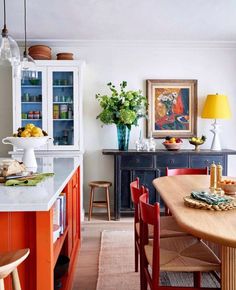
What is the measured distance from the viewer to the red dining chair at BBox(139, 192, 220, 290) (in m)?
1.73

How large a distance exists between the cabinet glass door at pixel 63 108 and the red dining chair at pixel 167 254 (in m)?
2.59

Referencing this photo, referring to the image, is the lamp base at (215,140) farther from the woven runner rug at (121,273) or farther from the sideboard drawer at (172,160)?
the woven runner rug at (121,273)

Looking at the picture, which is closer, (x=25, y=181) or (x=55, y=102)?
(x=25, y=181)

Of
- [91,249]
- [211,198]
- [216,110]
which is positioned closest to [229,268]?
[211,198]

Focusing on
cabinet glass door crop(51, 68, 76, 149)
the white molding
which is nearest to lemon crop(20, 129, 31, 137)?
cabinet glass door crop(51, 68, 76, 149)

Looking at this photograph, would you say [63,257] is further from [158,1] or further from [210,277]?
[158,1]

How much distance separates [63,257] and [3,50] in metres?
1.56

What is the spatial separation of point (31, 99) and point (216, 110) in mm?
2443

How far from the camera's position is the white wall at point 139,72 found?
4.82 m

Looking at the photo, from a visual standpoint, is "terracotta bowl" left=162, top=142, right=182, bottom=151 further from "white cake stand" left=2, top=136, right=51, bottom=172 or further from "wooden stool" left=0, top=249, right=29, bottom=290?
"wooden stool" left=0, top=249, right=29, bottom=290

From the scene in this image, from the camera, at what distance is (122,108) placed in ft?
14.6

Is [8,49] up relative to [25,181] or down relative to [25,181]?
up

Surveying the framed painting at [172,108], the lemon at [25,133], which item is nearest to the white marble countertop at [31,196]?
the lemon at [25,133]

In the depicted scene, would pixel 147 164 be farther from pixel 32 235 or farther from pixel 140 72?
pixel 32 235
